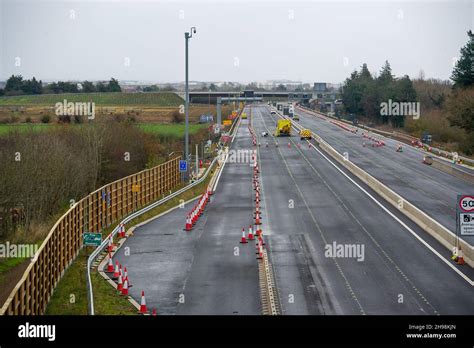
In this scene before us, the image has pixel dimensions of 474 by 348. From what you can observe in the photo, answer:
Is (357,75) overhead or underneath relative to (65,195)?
overhead

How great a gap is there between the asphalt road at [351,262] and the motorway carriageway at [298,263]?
32mm

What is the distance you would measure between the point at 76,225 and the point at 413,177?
29.4 m

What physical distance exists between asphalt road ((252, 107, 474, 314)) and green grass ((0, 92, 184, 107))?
79.6 metres

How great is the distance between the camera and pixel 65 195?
38.1 m

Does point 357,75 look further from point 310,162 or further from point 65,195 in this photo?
point 65,195

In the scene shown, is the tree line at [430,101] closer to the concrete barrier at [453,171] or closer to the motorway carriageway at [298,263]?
the concrete barrier at [453,171]

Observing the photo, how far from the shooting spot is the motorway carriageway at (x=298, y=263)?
1866 cm

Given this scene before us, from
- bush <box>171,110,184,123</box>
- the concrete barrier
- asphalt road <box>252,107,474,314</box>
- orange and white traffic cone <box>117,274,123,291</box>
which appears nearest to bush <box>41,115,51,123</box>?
bush <box>171,110,184,123</box>

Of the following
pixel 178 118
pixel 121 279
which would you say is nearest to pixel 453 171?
pixel 121 279

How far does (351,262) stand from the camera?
922 inches

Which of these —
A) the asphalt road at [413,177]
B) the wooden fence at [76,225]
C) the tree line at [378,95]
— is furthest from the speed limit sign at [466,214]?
the tree line at [378,95]

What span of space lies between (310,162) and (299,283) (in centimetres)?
3708
